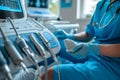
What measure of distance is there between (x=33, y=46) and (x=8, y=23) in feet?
0.61

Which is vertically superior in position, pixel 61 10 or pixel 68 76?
pixel 61 10

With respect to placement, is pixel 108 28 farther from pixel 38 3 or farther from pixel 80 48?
pixel 38 3

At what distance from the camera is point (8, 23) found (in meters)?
0.85

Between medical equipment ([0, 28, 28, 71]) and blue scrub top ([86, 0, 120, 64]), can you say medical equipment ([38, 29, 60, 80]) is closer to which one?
medical equipment ([0, 28, 28, 71])

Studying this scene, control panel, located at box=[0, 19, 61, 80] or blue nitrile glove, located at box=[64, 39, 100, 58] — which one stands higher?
control panel, located at box=[0, 19, 61, 80]

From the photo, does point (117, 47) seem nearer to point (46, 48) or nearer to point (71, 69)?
point (71, 69)

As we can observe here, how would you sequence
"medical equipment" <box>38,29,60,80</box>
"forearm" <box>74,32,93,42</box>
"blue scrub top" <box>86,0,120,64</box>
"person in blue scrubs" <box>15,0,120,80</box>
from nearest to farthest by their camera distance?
"medical equipment" <box>38,29,60,80</box>, "person in blue scrubs" <box>15,0,120,80</box>, "blue scrub top" <box>86,0,120,64</box>, "forearm" <box>74,32,93,42</box>

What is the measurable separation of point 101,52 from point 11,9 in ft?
1.53

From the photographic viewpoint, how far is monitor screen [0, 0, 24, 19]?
0.87 metres

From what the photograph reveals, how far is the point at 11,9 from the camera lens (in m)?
0.92

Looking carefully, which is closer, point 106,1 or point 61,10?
point 106,1

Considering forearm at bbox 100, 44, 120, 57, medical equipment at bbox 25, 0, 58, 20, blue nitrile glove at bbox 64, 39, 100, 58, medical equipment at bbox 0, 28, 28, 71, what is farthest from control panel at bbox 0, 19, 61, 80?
medical equipment at bbox 25, 0, 58, 20

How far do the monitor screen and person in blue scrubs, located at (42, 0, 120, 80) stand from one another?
0.29 m

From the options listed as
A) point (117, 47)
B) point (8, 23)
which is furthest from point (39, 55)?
point (117, 47)
